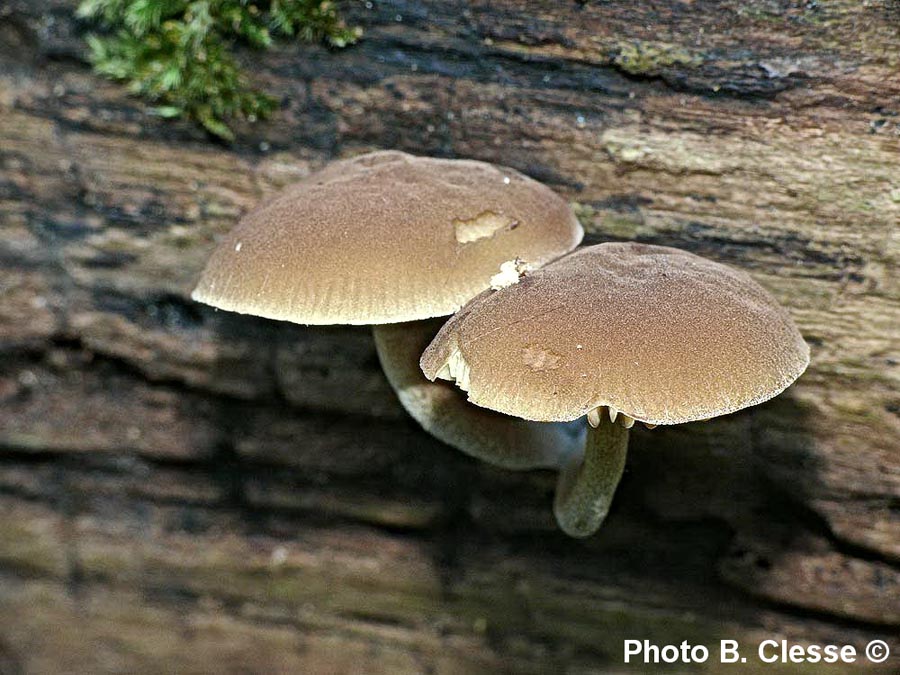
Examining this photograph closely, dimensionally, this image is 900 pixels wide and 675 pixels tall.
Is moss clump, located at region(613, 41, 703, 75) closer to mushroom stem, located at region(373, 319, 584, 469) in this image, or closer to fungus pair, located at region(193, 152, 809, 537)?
fungus pair, located at region(193, 152, 809, 537)

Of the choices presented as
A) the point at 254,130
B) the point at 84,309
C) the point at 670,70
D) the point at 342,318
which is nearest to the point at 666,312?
the point at 342,318

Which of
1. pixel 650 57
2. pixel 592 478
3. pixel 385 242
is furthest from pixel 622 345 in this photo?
pixel 650 57

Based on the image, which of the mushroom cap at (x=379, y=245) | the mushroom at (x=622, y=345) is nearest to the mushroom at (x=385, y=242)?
the mushroom cap at (x=379, y=245)

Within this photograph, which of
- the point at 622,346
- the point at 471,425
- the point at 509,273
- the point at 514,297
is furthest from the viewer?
the point at 471,425

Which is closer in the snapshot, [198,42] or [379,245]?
[379,245]

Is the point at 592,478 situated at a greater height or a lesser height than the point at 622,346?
lesser

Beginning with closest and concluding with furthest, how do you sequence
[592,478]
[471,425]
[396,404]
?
[592,478] < [471,425] < [396,404]

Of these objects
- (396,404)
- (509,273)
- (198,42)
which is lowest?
(396,404)

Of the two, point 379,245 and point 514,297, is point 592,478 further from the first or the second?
point 379,245

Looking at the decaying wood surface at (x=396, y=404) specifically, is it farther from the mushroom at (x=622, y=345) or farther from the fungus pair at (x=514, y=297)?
the mushroom at (x=622, y=345)
